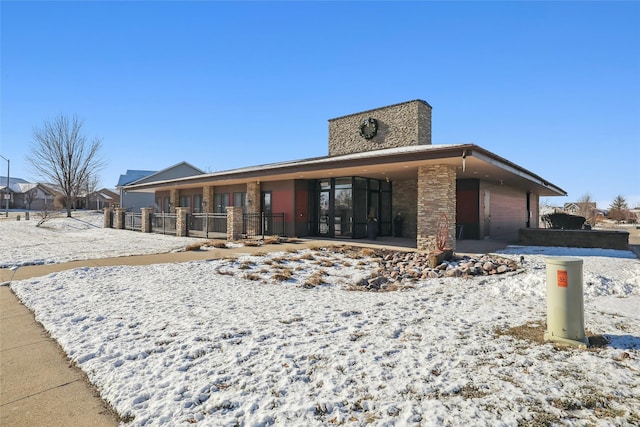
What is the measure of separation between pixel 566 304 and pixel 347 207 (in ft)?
41.4

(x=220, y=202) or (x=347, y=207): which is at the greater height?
(x=220, y=202)

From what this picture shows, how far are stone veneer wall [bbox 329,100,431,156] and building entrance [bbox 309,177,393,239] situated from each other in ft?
18.3

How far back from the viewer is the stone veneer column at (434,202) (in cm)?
1202

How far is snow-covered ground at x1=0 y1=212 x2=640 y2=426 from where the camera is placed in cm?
284

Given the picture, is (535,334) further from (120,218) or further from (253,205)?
(120,218)

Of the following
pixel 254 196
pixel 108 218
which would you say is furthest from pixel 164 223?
pixel 108 218

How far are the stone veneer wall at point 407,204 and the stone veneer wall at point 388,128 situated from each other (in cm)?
446

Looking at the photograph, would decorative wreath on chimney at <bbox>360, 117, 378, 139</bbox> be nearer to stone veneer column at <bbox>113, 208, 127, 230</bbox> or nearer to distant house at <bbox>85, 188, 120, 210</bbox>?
stone veneer column at <bbox>113, 208, 127, 230</bbox>

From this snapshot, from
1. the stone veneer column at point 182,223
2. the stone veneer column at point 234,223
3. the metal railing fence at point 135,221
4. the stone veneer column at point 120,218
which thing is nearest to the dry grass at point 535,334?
the stone veneer column at point 234,223

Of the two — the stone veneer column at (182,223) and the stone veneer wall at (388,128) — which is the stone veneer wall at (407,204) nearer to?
the stone veneer wall at (388,128)

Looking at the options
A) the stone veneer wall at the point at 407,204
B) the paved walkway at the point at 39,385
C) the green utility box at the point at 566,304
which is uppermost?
the stone veneer wall at the point at 407,204

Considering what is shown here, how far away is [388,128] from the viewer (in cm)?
2325

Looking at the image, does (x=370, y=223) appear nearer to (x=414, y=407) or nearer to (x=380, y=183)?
(x=380, y=183)

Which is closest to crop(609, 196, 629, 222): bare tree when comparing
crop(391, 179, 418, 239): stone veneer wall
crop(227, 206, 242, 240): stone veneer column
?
crop(391, 179, 418, 239): stone veneer wall
